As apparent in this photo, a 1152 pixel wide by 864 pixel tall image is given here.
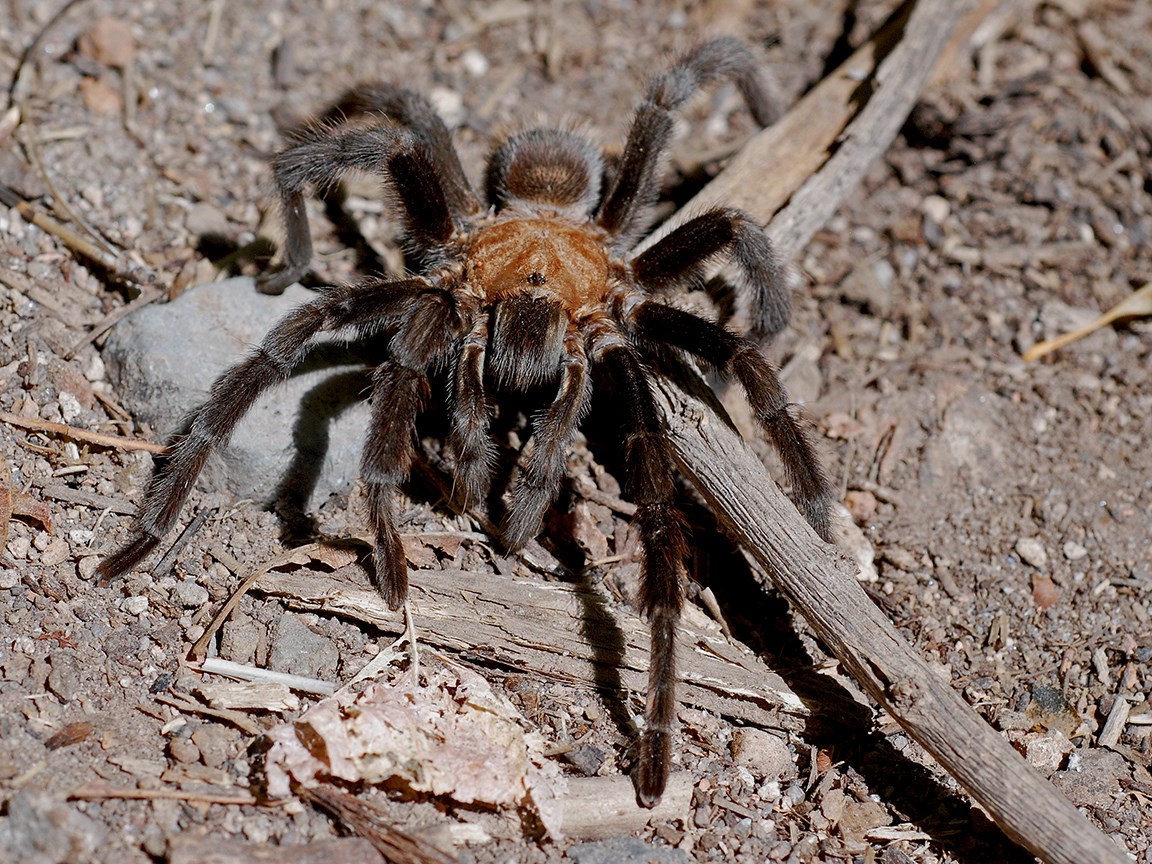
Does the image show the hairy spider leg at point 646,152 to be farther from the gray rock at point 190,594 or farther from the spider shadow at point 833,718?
the gray rock at point 190,594

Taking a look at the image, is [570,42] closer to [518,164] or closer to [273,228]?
[518,164]

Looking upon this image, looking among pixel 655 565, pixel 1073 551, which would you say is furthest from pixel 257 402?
pixel 1073 551

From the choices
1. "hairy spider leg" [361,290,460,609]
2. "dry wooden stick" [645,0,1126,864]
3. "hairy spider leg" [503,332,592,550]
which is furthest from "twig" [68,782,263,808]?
"dry wooden stick" [645,0,1126,864]

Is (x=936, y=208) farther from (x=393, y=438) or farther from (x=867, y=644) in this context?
(x=393, y=438)

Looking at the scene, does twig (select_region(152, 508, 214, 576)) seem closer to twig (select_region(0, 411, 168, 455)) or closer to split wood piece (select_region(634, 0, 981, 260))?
twig (select_region(0, 411, 168, 455))

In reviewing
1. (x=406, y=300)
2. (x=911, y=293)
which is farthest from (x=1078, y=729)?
(x=406, y=300)
